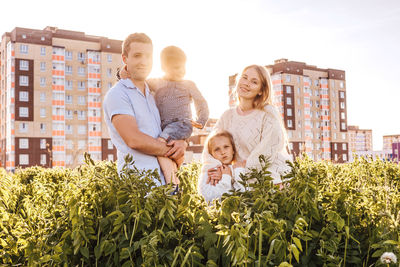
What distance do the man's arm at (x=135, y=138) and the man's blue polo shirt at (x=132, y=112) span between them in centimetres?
6

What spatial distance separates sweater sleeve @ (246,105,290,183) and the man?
108 cm

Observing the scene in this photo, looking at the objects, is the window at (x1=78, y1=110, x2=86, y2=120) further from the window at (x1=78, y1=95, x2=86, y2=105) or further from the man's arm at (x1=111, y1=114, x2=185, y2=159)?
the man's arm at (x1=111, y1=114, x2=185, y2=159)

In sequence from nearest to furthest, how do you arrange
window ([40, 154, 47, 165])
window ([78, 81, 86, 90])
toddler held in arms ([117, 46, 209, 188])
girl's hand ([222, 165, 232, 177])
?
1. toddler held in arms ([117, 46, 209, 188])
2. girl's hand ([222, 165, 232, 177])
3. window ([40, 154, 47, 165])
4. window ([78, 81, 86, 90])

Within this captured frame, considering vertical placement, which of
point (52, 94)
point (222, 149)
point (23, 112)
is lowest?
point (222, 149)

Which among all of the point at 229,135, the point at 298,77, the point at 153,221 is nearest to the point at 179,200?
the point at 153,221

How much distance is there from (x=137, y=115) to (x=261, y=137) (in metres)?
1.54

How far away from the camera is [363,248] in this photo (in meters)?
2.56

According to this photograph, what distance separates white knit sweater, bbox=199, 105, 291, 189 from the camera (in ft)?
13.7

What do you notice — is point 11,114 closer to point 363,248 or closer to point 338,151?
point 363,248

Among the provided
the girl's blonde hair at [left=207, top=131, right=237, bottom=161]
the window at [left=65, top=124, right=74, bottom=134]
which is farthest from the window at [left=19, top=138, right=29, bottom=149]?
the girl's blonde hair at [left=207, top=131, right=237, bottom=161]

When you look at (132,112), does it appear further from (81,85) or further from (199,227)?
(81,85)

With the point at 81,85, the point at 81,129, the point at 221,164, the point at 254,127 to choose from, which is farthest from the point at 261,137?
the point at 81,85

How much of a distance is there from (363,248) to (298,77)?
260 ft

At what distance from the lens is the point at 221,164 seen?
4.14 meters
